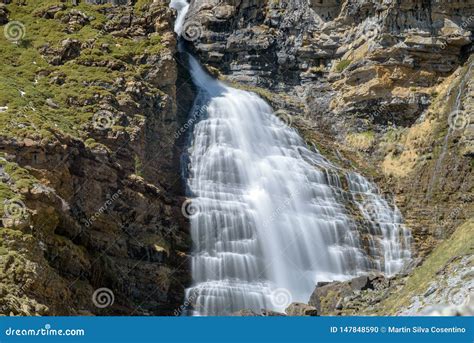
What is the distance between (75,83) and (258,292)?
18.3m

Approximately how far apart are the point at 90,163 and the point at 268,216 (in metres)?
12.1

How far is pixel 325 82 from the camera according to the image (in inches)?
2378

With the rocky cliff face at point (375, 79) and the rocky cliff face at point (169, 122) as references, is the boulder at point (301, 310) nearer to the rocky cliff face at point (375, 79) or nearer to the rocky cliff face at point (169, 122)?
the rocky cliff face at point (169, 122)

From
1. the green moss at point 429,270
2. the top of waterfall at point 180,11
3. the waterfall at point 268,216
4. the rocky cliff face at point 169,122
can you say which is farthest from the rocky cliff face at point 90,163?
the top of waterfall at point 180,11

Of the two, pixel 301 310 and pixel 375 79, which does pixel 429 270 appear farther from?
pixel 375 79

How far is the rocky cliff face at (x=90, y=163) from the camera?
89.4 ft

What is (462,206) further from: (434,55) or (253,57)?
(253,57)

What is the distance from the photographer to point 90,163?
3584 cm

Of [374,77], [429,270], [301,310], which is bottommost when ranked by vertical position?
[301,310]

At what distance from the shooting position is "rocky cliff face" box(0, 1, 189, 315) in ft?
89.4

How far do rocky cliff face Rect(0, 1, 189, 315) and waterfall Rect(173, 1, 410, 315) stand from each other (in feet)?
6.18

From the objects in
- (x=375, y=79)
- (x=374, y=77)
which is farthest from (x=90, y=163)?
(x=374, y=77)

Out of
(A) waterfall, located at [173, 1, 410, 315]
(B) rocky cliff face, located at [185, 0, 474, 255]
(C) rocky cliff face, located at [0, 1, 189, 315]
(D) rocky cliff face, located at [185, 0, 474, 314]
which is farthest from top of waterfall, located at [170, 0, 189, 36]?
(A) waterfall, located at [173, 1, 410, 315]

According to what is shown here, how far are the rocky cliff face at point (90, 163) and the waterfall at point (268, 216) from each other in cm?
188
